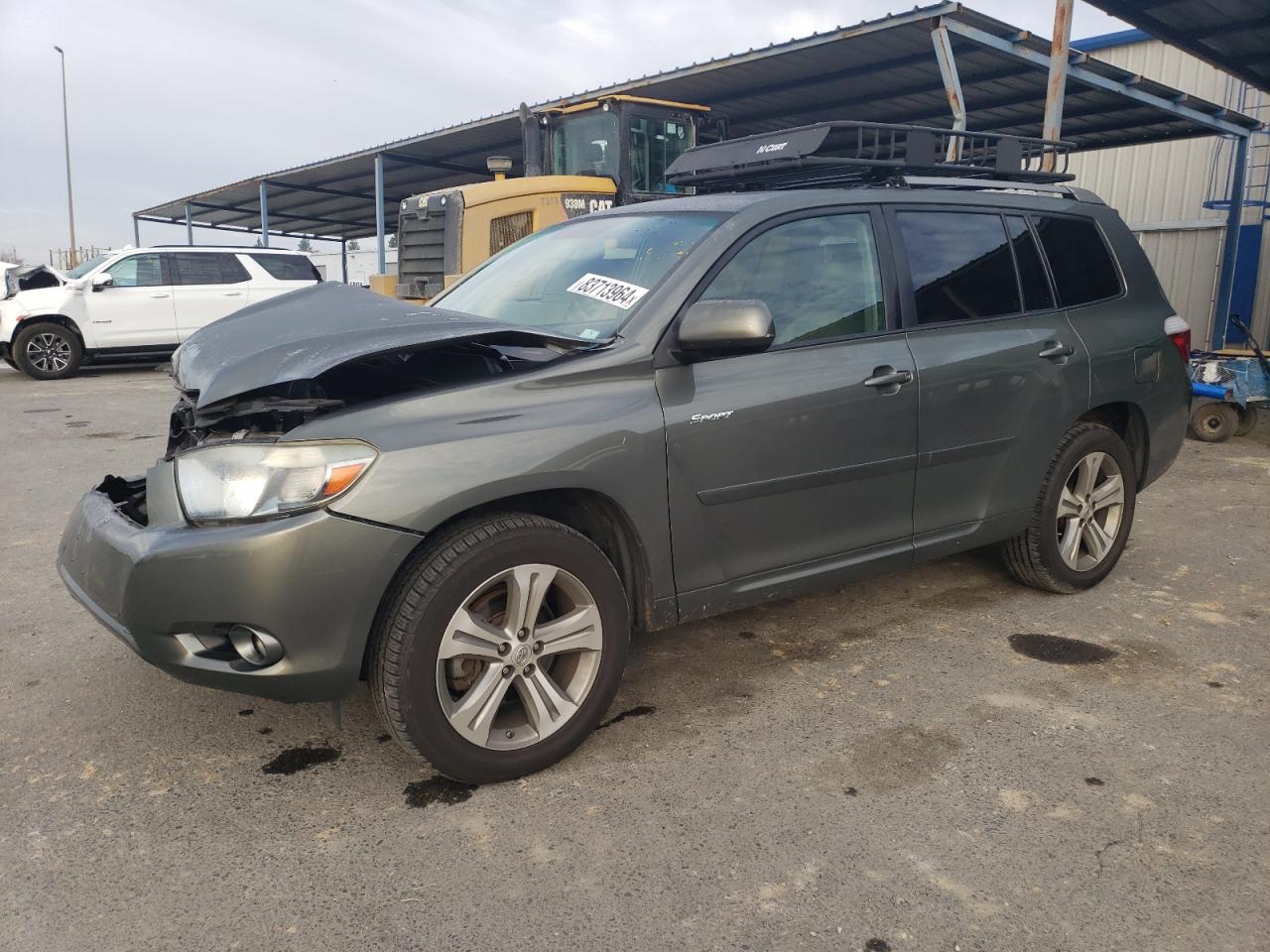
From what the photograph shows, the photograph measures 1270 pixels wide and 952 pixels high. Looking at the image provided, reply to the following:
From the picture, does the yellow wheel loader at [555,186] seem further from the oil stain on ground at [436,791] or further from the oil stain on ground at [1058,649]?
the oil stain on ground at [436,791]

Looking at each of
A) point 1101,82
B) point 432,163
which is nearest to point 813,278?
point 1101,82

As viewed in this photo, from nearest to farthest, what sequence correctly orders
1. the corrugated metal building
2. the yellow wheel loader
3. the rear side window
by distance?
the yellow wheel loader → the rear side window → the corrugated metal building

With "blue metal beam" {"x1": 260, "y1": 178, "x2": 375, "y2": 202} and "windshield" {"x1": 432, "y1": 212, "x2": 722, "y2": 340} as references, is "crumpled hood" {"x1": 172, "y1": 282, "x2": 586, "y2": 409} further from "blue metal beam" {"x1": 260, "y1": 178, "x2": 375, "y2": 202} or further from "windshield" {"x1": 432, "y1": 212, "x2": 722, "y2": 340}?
"blue metal beam" {"x1": 260, "y1": 178, "x2": 375, "y2": 202}

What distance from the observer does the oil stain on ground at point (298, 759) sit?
2.79 m

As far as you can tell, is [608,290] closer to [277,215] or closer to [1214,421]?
[1214,421]

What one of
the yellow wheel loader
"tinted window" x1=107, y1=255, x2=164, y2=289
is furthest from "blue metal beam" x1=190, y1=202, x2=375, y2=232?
the yellow wheel loader

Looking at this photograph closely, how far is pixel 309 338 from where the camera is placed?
283 centimetres

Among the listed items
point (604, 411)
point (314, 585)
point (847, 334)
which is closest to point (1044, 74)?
point (847, 334)

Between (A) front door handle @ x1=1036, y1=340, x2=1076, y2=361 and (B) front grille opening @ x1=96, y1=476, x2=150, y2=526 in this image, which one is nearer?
(B) front grille opening @ x1=96, y1=476, x2=150, y2=526

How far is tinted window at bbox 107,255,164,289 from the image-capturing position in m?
13.4

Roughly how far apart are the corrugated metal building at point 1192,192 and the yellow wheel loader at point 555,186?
9.78m

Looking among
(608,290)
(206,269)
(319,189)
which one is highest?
(319,189)

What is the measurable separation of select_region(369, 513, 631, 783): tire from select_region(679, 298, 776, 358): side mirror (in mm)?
683

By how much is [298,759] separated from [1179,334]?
13.5 feet
